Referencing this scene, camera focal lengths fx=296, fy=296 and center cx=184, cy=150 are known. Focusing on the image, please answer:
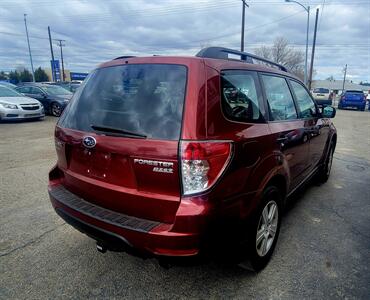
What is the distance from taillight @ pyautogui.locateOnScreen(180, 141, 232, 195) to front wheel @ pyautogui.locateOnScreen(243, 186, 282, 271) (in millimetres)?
681

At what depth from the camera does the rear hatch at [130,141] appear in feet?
6.53

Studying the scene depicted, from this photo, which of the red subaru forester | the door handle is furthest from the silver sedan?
the door handle

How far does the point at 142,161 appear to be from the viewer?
6.63 feet

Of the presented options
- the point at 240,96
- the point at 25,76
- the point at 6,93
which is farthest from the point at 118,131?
the point at 25,76

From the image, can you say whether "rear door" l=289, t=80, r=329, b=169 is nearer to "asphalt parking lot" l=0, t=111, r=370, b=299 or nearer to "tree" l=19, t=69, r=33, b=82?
"asphalt parking lot" l=0, t=111, r=370, b=299

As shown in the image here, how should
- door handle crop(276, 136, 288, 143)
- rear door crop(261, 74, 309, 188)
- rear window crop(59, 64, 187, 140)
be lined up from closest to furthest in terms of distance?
rear window crop(59, 64, 187, 140)
door handle crop(276, 136, 288, 143)
rear door crop(261, 74, 309, 188)

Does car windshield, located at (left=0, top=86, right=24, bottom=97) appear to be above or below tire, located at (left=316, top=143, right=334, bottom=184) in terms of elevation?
above

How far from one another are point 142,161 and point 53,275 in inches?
57.6

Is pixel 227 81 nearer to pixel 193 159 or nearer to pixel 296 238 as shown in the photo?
pixel 193 159

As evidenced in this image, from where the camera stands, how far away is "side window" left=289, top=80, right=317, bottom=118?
147 inches

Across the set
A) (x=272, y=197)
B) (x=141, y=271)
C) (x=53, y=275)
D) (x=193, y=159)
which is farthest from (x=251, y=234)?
(x=53, y=275)

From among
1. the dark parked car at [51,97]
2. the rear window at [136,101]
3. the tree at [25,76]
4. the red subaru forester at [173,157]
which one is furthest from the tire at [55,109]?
the tree at [25,76]

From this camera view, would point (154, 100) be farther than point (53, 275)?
No

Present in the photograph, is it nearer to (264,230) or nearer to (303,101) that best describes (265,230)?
(264,230)
